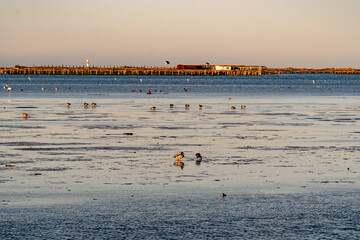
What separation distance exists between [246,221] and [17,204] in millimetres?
5255

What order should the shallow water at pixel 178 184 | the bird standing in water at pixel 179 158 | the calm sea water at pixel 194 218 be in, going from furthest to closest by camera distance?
1. the bird standing in water at pixel 179 158
2. the shallow water at pixel 178 184
3. the calm sea water at pixel 194 218

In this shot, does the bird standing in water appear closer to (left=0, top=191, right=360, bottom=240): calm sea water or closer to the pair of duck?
the pair of duck

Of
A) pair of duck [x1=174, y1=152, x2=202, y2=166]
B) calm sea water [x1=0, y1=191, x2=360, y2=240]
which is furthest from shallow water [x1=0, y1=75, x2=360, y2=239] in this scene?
pair of duck [x1=174, y1=152, x2=202, y2=166]

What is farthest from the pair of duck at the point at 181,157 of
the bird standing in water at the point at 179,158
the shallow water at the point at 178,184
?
the shallow water at the point at 178,184

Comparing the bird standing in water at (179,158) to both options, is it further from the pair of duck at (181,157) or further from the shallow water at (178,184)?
the shallow water at (178,184)

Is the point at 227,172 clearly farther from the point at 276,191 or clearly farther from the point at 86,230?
the point at 86,230

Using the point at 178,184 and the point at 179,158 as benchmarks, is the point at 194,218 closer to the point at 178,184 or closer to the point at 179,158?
the point at 178,184

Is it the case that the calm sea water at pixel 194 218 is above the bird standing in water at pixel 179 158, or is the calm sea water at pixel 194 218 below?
above

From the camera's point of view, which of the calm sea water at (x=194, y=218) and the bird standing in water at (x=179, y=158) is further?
the bird standing in water at (x=179, y=158)

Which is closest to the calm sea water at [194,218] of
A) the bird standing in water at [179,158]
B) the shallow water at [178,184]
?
the shallow water at [178,184]

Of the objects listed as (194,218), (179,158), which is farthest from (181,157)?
(194,218)

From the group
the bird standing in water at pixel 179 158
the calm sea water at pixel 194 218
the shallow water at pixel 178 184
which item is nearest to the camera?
the calm sea water at pixel 194 218

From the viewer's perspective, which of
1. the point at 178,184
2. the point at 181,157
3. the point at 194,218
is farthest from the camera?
the point at 181,157

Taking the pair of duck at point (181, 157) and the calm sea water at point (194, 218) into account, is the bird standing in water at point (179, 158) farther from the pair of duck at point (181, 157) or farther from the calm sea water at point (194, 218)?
the calm sea water at point (194, 218)
